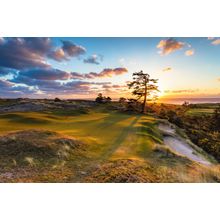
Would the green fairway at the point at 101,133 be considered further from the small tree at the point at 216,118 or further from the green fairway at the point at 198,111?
the small tree at the point at 216,118

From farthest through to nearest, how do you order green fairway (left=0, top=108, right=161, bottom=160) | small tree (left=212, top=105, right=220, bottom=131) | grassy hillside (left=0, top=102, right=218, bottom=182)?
small tree (left=212, top=105, right=220, bottom=131)
green fairway (left=0, top=108, right=161, bottom=160)
grassy hillside (left=0, top=102, right=218, bottom=182)

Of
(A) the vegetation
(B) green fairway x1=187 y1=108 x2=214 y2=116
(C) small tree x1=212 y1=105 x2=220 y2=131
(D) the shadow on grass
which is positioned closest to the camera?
(D) the shadow on grass

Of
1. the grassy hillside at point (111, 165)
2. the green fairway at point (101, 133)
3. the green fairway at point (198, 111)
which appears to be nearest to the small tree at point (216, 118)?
the green fairway at point (198, 111)

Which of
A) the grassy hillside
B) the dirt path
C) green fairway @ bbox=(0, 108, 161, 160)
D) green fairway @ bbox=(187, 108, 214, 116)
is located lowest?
the dirt path

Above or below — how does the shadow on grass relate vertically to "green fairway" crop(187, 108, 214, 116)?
below

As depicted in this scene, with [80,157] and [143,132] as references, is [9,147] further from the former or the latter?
[143,132]

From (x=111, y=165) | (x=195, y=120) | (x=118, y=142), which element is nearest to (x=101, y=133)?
(x=118, y=142)

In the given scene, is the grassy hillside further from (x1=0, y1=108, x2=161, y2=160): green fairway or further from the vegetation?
the vegetation

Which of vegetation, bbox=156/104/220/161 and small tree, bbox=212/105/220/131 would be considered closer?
vegetation, bbox=156/104/220/161

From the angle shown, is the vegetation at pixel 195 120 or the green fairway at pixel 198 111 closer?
the vegetation at pixel 195 120

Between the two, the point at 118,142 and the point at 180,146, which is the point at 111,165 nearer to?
the point at 118,142

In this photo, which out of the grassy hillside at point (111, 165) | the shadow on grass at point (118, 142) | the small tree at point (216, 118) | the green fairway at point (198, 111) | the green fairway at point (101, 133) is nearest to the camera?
the grassy hillside at point (111, 165)

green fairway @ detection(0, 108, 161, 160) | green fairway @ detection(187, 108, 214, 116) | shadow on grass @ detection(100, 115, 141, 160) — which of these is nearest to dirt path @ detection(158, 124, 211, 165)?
green fairway @ detection(0, 108, 161, 160)
